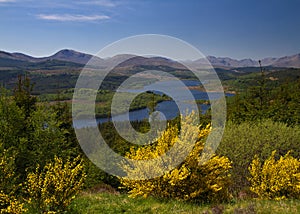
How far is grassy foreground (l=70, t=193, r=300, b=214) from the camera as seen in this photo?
9641 millimetres

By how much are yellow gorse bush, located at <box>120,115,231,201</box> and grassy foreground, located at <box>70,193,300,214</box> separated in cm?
58

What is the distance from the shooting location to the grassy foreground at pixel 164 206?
31.6ft

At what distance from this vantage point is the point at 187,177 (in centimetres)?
1245

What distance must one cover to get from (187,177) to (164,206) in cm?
190

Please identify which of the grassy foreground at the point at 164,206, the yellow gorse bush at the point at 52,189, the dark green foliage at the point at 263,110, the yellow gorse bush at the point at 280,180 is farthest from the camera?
the dark green foliage at the point at 263,110

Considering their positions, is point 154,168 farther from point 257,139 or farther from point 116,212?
point 257,139

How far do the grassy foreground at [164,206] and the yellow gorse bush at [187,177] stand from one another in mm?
578

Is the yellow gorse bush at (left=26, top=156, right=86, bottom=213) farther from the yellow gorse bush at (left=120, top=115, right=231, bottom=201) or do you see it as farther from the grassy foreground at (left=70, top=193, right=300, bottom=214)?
the yellow gorse bush at (left=120, top=115, right=231, bottom=201)

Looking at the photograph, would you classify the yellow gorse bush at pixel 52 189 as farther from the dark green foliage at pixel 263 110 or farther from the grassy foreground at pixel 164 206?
the dark green foliage at pixel 263 110

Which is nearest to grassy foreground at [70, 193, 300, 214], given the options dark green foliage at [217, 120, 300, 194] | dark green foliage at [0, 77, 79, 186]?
dark green foliage at [0, 77, 79, 186]

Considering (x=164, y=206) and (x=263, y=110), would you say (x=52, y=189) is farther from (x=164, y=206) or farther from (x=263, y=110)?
(x=263, y=110)

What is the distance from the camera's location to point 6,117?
880 inches

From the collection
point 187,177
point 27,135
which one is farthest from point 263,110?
point 187,177

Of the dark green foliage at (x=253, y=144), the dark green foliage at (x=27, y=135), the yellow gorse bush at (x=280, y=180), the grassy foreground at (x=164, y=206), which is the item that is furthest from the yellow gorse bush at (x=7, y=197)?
the dark green foliage at (x=253, y=144)
